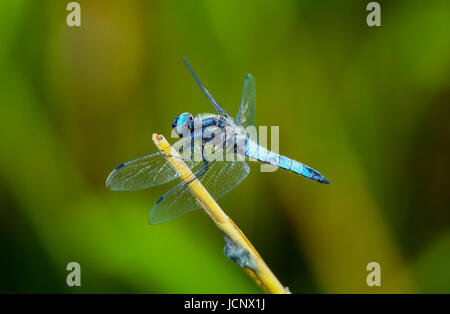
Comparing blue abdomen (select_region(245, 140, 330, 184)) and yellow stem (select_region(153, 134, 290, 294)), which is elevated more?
blue abdomen (select_region(245, 140, 330, 184))

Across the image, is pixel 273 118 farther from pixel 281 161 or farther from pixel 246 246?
pixel 246 246

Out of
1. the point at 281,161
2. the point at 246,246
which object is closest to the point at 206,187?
the point at 281,161

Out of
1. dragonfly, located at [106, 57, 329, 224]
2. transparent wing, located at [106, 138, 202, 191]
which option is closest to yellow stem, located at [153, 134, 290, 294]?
dragonfly, located at [106, 57, 329, 224]

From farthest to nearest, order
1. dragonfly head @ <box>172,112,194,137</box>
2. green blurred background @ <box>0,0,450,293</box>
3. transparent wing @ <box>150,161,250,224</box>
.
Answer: green blurred background @ <box>0,0,450,293</box> → dragonfly head @ <box>172,112,194,137</box> → transparent wing @ <box>150,161,250,224</box>

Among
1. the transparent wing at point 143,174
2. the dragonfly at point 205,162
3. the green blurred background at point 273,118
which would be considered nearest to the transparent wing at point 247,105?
the dragonfly at point 205,162

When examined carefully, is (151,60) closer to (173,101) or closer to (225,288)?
(173,101)

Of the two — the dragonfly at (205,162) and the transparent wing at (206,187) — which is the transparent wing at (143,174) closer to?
the dragonfly at (205,162)

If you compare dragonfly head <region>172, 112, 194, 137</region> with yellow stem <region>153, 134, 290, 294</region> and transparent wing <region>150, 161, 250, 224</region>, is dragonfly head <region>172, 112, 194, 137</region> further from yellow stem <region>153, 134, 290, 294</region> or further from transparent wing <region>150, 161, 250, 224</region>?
yellow stem <region>153, 134, 290, 294</region>
